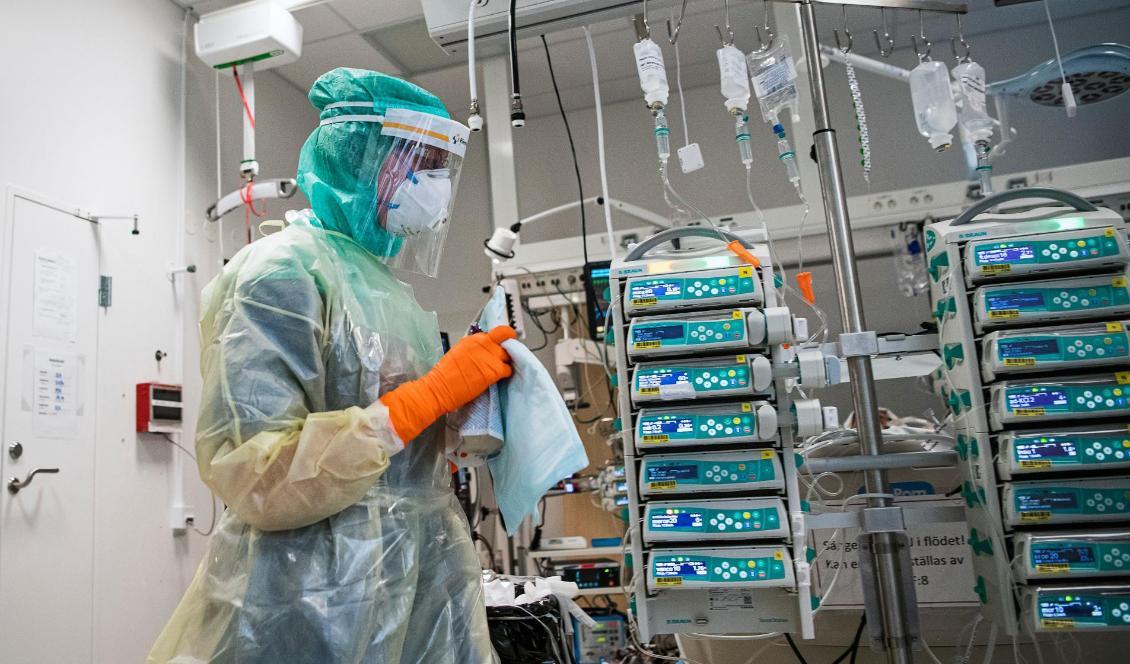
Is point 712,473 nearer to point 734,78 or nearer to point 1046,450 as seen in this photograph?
point 1046,450

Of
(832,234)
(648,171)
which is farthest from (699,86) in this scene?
(832,234)

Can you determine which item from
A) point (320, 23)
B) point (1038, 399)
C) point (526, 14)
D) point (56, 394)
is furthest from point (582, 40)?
point (1038, 399)

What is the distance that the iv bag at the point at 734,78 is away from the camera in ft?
5.84

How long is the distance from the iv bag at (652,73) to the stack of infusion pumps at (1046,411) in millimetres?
725

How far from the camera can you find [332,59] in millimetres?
4176

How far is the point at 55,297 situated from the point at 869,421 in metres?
2.62

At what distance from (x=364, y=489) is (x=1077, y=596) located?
1.39 meters

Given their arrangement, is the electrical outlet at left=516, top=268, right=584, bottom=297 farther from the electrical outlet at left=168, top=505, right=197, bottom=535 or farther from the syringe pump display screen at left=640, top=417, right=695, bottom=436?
the syringe pump display screen at left=640, top=417, right=695, bottom=436

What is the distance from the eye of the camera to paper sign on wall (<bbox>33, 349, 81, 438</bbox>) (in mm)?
2549

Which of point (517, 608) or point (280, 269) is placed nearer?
point (280, 269)

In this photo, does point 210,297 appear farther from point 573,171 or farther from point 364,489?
point 573,171

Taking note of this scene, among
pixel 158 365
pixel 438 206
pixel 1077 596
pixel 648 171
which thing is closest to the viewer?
pixel 438 206

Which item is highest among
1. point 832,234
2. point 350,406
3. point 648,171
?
point 648,171

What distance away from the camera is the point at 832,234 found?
5.72 ft
